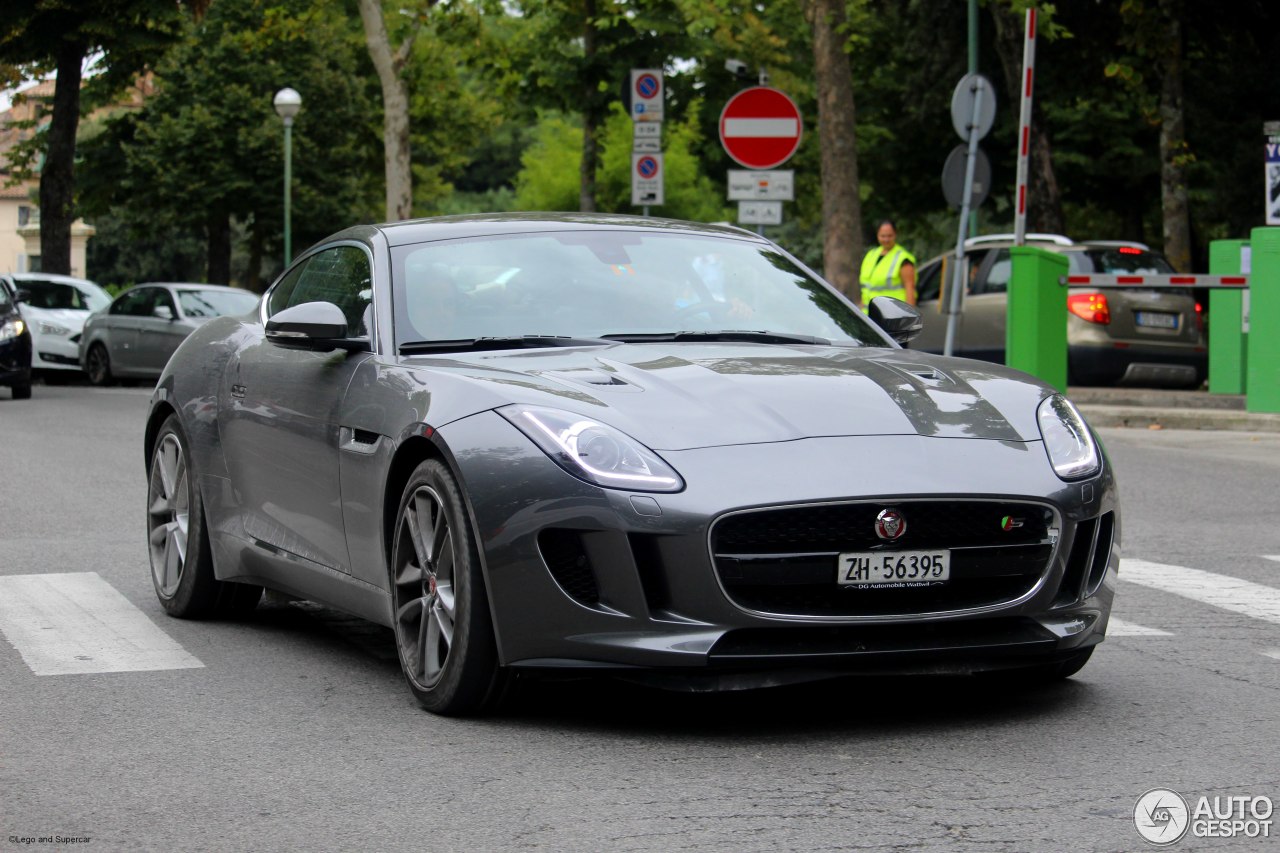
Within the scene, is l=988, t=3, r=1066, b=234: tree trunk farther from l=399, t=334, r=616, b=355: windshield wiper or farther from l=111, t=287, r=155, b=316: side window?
l=399, t=334, r=616, b=355: windshield wiper

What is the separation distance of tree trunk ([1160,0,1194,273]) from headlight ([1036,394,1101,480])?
956 inches

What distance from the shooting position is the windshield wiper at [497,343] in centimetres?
608

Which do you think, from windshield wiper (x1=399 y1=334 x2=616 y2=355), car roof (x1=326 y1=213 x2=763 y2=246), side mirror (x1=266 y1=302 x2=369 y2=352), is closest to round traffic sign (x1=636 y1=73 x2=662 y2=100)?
car roof (x1=326 y1=213 x2=763 y2=246)

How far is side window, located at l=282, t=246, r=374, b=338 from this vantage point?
648 centimetres

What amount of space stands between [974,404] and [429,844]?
217 centimetres

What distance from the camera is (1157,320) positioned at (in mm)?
20875

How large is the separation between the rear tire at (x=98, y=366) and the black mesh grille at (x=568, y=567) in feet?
80.6

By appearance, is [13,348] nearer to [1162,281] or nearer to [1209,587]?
[1162,281]

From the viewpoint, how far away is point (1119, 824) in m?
4.25

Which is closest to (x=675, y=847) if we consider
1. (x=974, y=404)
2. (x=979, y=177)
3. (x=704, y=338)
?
(x=974, y=404)

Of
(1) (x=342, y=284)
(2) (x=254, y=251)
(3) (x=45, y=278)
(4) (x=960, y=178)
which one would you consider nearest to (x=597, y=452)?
(1) (x=342, y=284)

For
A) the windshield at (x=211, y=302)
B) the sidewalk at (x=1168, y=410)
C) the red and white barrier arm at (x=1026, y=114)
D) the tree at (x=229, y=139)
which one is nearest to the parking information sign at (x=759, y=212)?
the red and white barrier arm at (x=1026, y=114)

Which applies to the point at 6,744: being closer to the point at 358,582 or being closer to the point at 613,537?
the point at 358,582

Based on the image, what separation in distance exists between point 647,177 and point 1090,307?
473cm
